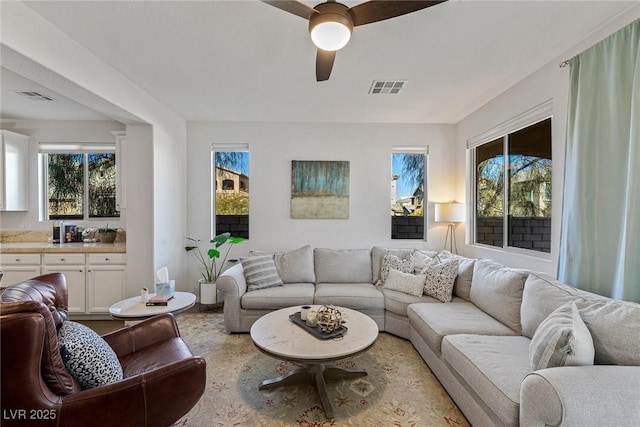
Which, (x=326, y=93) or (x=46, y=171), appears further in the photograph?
(x=46, y=171)

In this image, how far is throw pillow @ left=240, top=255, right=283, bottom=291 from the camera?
3.37m

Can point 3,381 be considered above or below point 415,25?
below

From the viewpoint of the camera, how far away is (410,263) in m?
3.50

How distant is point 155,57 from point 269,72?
38.6 inches

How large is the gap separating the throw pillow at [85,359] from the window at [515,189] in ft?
11.3

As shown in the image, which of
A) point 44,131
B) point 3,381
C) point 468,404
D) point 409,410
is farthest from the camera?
point 44,131

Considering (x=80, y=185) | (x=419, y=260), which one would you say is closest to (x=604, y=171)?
(x=419, y=260)

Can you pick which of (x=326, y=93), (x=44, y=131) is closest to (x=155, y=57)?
(x=326, y=93)

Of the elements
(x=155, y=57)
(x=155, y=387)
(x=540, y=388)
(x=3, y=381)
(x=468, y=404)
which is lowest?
(x=468, y=404)

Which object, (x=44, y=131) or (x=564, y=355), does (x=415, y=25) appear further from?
(x=44, y=131)

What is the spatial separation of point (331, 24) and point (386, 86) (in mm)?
1662

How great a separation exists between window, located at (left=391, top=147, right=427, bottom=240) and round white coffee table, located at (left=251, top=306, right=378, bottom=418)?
7.26 feet

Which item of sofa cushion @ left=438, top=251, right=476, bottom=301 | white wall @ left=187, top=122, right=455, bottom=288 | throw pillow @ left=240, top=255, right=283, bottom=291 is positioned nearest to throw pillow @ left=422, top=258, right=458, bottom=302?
sofa cushion @ left=438, top=251, right=476, bottom=301

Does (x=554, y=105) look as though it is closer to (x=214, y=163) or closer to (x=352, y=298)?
(x=352, y=298)
